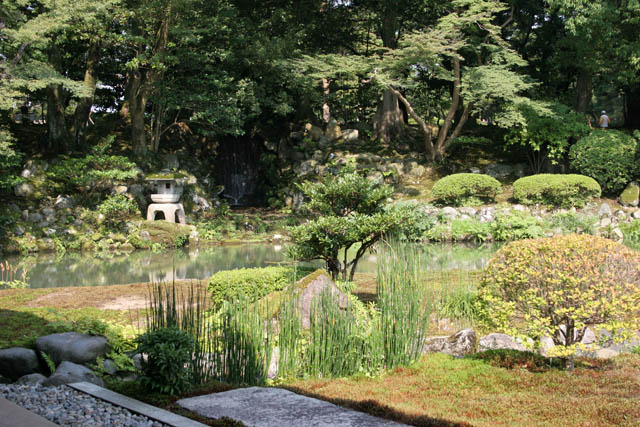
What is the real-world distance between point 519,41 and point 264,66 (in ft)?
32.8

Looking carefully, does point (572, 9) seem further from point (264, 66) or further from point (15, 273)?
point (15, 273)

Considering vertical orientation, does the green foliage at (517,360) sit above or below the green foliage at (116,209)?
below

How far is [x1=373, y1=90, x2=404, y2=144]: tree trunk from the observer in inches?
831

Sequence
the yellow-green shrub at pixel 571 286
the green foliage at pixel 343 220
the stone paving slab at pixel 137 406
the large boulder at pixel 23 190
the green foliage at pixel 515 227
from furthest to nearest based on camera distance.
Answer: the large boulder at pixel 23 190
the green foliage at pixel 515 227
the green foliage at pixel 343 220
the yellow-green shrub at pixel 571 286
the stone paving slab at pixel 137 406

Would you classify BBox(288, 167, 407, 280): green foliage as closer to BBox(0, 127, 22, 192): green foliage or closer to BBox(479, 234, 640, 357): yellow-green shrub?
BBox(479, 234, 640, 357): yellow-green shrub

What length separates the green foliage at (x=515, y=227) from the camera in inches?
551

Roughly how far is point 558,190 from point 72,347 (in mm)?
14028

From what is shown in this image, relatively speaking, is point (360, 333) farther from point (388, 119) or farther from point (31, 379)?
point (388, 119)

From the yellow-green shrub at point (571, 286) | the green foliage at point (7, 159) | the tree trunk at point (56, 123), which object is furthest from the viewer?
the tree trunk at point (56, 123)

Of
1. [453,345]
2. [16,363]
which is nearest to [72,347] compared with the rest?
[16,363]

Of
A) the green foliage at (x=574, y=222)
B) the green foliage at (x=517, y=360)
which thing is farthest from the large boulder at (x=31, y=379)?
the green foliage at (x=574, y=222)

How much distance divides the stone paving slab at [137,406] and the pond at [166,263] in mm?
5214

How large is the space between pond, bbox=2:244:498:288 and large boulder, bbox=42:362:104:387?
4.60m

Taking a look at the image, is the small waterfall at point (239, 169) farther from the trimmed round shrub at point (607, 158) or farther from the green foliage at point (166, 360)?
the green foliage at point (166, 360)
